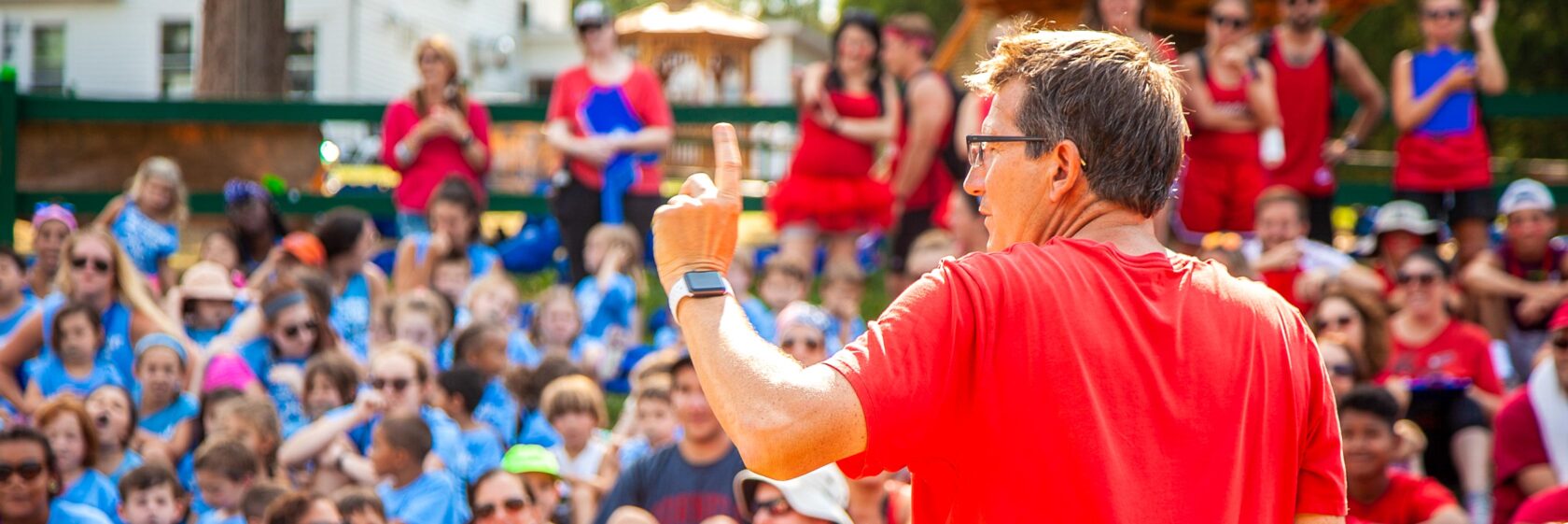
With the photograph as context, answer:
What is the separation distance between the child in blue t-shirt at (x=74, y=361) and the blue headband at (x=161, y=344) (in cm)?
17

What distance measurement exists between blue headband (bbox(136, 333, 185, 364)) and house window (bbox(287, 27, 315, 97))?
19136mm

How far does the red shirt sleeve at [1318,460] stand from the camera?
91.0 inches

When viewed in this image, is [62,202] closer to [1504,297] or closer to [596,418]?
[596,418]

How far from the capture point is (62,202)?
35.7 ft

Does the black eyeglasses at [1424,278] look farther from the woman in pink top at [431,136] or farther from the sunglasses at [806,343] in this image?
the woman in pink top at [431,136]

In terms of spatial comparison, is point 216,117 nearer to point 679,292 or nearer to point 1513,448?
point 1513,448

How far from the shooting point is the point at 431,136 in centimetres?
931

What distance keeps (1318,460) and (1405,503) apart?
10.7ft

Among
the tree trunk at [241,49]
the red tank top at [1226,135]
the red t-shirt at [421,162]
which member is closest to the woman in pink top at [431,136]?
the red t-shirt at [421,162]

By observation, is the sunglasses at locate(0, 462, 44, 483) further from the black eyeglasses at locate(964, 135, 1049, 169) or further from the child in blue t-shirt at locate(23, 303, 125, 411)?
the black eyeglasses at locate(964, 135, 1049, 169)

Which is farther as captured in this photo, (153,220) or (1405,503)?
(153,220)

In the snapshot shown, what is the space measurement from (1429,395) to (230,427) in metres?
4.46

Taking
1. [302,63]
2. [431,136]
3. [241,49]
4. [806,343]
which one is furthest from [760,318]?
[302,63]

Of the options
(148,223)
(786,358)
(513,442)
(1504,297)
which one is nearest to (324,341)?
(513,442)
